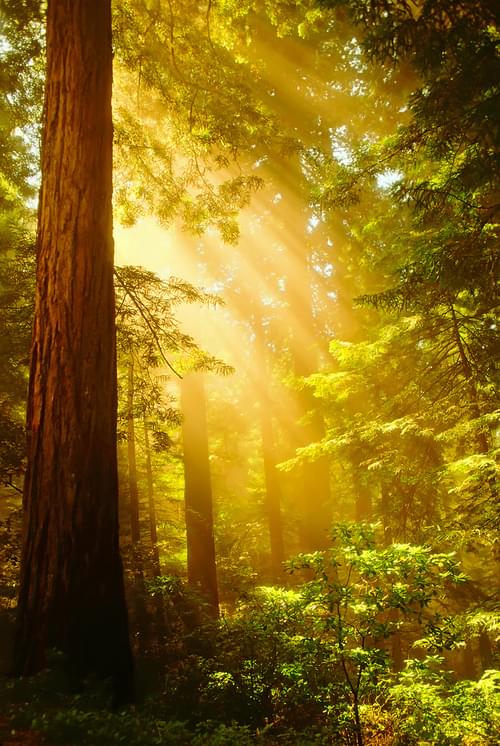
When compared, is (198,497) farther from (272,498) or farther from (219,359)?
(272,498)

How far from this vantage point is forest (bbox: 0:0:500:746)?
3.45 meters

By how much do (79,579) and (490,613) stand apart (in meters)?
5.10

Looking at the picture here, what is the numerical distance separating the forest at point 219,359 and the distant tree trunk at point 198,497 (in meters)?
0.06

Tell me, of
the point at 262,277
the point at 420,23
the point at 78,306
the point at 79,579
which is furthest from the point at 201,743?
the point at 262,277

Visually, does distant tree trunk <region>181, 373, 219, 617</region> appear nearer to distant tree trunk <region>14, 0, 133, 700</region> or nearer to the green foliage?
the green foliage

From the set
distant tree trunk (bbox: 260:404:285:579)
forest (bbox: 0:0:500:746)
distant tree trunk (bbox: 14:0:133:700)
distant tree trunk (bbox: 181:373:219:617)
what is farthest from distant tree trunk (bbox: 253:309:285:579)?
distant tree trunk (bbox: 14:0:133:700)

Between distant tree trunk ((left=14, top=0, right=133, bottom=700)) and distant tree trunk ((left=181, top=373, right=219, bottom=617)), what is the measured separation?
6.18 metres

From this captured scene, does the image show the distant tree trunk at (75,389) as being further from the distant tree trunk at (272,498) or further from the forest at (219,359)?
the distant tree trunk at (272,498)

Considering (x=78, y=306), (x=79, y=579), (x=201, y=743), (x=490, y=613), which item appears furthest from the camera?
(x=490, y=613)

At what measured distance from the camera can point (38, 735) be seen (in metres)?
2.34

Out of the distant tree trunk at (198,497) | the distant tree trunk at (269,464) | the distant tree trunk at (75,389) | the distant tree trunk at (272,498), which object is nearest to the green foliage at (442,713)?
the distant tree trunk at (75,389)

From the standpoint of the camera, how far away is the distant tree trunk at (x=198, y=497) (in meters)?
9.77

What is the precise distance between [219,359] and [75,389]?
460cm

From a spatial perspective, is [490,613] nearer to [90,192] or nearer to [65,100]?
[90,192]
